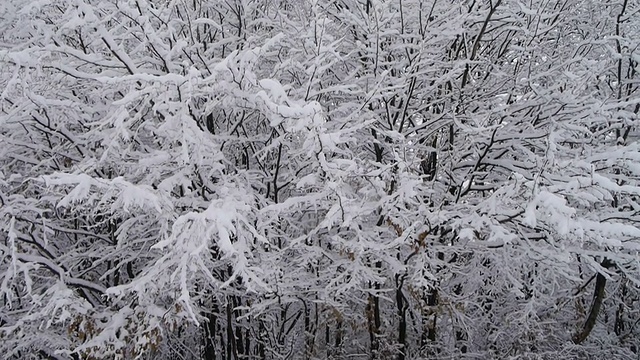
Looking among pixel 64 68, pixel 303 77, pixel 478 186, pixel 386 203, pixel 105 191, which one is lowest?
pixel 478 186

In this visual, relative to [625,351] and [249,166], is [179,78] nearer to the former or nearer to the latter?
[249,166]

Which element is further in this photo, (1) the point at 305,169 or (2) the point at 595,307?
(2) the point at 595,307

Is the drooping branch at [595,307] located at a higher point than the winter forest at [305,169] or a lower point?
lower

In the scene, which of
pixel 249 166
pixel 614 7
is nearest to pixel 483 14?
pixel 614 7

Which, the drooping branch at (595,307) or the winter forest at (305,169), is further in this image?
the drooping branch at (595,307)

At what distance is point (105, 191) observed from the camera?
3303 mm

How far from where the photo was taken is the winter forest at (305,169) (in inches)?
138

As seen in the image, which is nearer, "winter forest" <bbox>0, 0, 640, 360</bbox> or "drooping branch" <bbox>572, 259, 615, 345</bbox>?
"winter forest" <bbox>0, 0, 640, 360</bbox>

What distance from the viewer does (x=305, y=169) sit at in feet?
17.8

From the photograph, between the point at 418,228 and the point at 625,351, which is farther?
the point at 625,351

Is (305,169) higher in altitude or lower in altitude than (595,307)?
higher

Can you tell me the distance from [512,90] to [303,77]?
2.47 m

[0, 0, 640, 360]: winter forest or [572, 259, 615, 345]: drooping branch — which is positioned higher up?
[0, 0, 640, 360]: winter forest

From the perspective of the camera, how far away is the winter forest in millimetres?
3500
